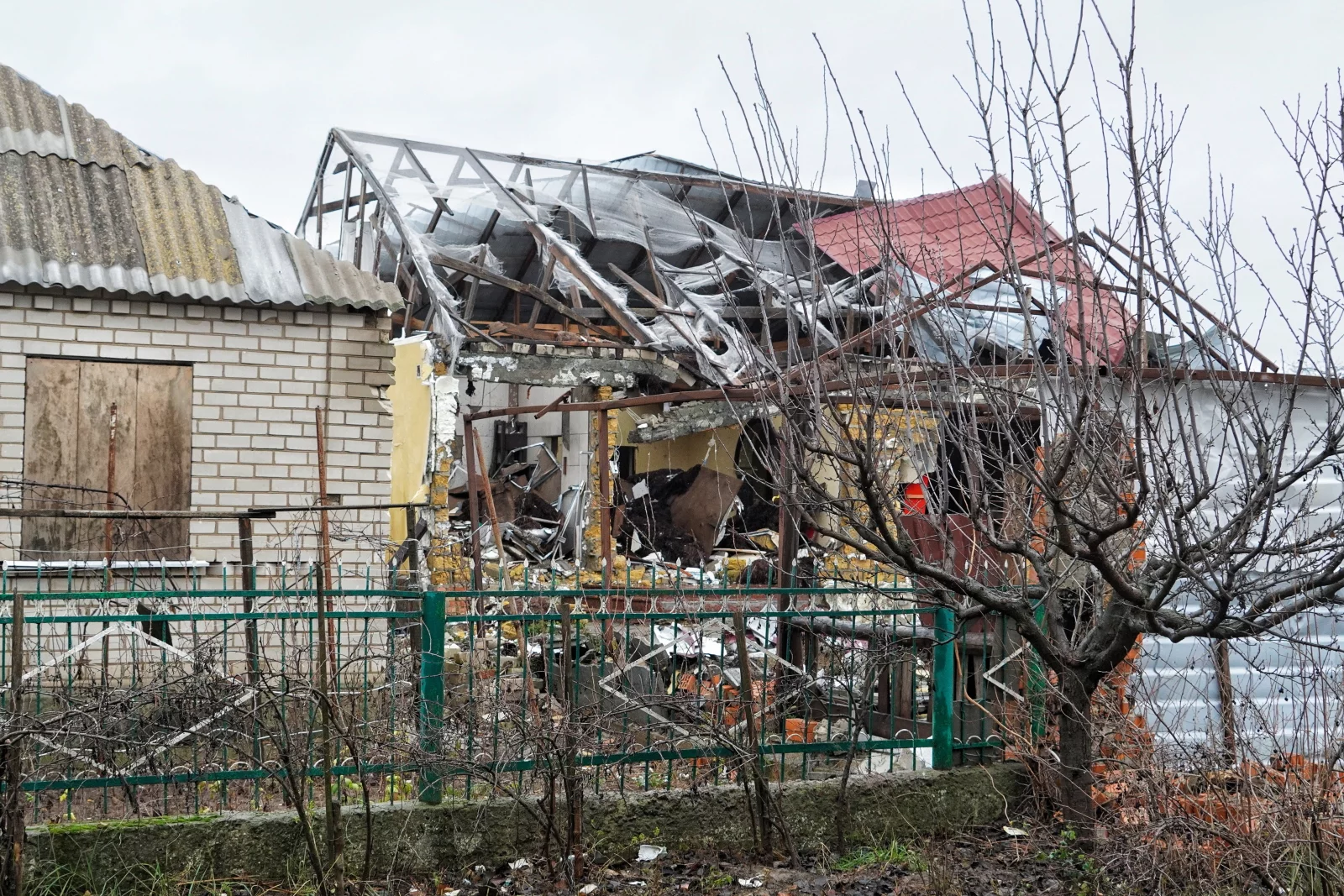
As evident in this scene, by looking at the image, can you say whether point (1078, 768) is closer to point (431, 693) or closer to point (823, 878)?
point (823, 878)

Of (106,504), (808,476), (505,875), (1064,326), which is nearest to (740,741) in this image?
(505,875)

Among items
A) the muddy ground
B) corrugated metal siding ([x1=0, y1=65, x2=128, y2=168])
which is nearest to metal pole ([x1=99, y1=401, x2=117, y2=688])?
corrugated metal siding ([x1=0, y1=65, x2=128, y2=168])

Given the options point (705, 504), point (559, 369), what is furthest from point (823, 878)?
Result: point (705, 504)

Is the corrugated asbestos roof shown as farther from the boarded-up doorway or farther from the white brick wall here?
the boarded-up doorway

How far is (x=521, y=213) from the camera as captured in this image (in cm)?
1544

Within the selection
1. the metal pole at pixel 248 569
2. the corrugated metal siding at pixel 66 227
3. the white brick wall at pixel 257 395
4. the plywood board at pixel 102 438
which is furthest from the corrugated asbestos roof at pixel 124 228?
the metal pole at pixel 248 569

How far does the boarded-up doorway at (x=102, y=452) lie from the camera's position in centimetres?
812

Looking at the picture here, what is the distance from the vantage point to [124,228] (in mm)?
8688

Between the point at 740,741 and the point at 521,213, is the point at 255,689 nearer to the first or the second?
the point at 740,741

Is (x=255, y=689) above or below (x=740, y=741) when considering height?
above

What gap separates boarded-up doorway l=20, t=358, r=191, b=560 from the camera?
8125 millimetres

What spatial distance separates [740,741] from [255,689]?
2.00 metres

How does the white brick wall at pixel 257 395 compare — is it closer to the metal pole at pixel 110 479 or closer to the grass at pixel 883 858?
the metal pole at pixel 110 479

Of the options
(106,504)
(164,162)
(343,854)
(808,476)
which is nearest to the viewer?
(808,476)
